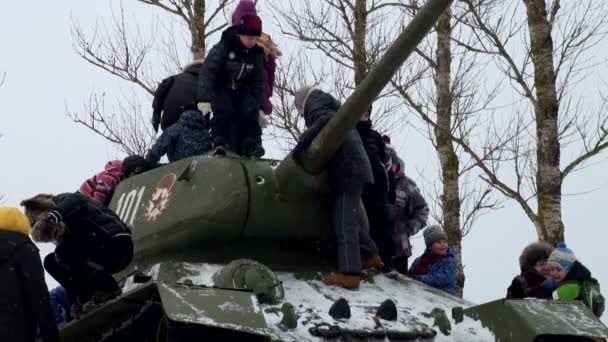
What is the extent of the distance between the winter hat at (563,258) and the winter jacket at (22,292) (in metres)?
3.76

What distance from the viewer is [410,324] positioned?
22.2 feet

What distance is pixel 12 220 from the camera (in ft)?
21.3

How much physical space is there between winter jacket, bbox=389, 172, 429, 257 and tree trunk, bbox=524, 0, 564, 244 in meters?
3.32

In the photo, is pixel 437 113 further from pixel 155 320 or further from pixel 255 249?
pixel 155 320

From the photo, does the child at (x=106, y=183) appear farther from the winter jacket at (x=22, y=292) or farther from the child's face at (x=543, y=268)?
the child's face at (x=543, y=268)

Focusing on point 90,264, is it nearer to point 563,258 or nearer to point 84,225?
point 84,225

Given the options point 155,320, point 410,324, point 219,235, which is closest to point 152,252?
point 219,235

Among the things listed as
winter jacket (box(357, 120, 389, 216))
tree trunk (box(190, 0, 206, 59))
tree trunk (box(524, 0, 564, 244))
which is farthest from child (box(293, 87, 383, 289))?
tree trunk (box(190, 0, 206, 59))

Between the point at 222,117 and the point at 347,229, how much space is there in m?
1.87

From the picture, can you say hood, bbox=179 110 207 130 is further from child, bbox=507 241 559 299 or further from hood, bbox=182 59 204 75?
child, bbox=507 241 559 299

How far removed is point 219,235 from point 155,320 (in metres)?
1.35

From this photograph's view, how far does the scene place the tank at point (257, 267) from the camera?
20.1 feet

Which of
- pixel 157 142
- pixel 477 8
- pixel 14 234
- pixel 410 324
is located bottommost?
pixel 410 324

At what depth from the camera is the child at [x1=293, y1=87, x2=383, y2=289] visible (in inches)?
296
